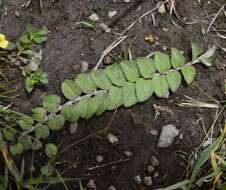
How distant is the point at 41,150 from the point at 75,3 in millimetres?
824

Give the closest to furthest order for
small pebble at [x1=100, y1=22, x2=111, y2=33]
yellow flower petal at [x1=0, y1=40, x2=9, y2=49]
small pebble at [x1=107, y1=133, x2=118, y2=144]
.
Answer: yellow flower petal at [x1=0, y1=40, x2=9, y2=49] < small pebble at [x1=107, y1=133, x2=118, y2=144] < small pebble at [x1=100, y1=22, x2=111, y2=33]

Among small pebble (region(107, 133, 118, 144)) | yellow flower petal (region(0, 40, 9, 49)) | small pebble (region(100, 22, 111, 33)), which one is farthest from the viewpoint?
small pebble (region(100, 22, 111, 33))

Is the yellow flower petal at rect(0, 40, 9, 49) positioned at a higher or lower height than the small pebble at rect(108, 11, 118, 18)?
higher

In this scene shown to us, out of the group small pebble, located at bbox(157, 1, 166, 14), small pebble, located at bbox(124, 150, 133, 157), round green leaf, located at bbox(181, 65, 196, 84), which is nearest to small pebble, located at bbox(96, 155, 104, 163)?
small pebble, located at bbox(124, 150, 133, 157)

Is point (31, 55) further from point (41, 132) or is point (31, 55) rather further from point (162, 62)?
point (162, 62)

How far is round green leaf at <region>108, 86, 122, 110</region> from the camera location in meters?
2.55

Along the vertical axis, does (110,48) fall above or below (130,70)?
above

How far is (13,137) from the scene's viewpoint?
8.19 ft

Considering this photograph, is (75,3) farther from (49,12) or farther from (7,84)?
(7,84)

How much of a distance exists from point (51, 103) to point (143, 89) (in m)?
0.48

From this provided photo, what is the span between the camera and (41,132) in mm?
2500

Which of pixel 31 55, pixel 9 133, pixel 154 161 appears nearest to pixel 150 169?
pixel 154 161

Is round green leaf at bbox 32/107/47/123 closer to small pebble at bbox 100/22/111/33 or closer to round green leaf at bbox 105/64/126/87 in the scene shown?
round green leaf at bbox 105/64/126/87

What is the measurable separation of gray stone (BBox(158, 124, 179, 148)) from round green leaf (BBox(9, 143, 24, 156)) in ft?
2.32
